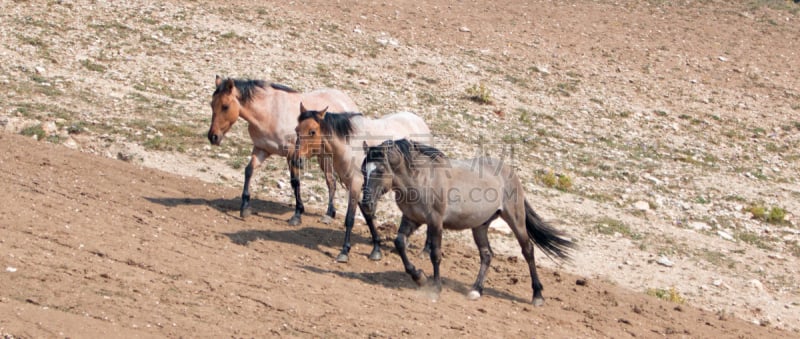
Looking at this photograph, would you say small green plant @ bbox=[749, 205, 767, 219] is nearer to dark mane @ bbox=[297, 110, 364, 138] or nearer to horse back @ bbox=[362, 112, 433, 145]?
horse back @ bbox=[362, 112, 433, 145]

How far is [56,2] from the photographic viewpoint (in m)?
20.8

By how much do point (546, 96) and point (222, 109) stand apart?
11.7m

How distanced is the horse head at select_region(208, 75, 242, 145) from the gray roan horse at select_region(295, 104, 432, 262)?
1216 mm

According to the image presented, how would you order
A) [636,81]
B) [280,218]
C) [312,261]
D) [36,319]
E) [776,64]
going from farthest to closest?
[776,64]
[636,81]
[280,218]
[312,261]
[36,319]

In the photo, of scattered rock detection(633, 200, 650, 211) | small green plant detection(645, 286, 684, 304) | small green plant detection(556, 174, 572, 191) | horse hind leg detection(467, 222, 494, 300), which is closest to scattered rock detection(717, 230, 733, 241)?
scattered rock detection(633, 200, 650, 211)

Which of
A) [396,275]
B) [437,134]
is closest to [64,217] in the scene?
[396,275]

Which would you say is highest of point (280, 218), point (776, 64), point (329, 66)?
point (776, 64)

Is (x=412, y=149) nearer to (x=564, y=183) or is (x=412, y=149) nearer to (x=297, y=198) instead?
(x=297, y=198)

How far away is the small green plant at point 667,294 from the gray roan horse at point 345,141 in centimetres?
375

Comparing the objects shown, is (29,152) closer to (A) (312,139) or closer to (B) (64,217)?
(B) (64,217)

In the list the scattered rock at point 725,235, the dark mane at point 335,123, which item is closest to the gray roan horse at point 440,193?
the dark mane at point 335,123

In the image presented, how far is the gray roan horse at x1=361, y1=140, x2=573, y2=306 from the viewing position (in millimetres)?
8766

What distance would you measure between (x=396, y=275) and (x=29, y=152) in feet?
20.3

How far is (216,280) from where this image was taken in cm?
801
